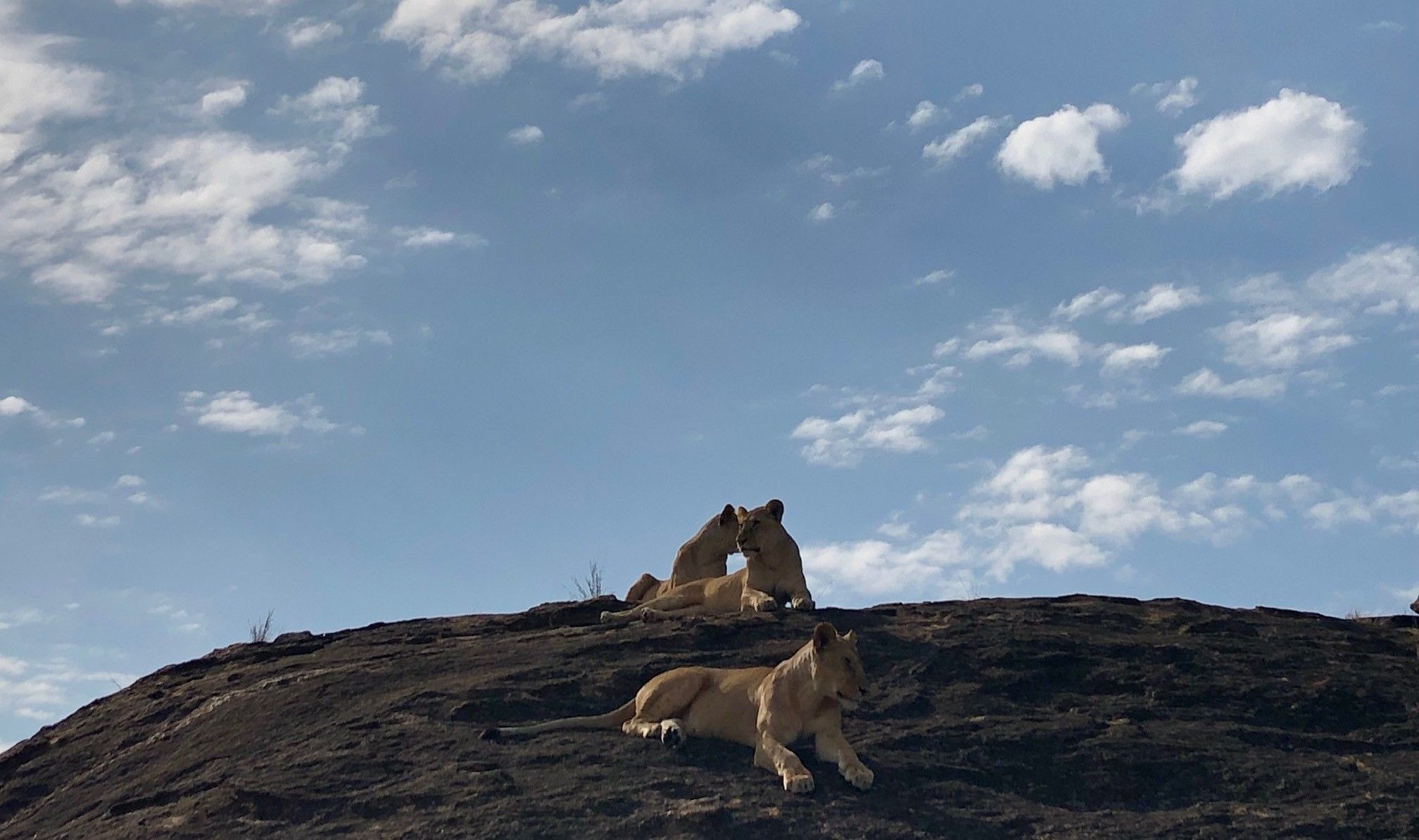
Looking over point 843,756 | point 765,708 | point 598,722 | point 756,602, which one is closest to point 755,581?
point 756,602

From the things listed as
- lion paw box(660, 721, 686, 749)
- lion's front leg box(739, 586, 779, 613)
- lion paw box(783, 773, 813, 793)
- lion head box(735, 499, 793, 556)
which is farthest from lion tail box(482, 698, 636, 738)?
lion head box(735, 499, 793, 556)

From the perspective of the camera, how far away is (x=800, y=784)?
905cm

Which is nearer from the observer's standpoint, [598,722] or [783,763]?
[783,763]

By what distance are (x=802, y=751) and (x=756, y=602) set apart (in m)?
3.80

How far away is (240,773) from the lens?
33.3 ft

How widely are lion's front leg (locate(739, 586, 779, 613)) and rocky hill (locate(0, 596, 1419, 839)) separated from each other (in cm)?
47

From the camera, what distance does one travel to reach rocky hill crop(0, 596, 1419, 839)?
29.5ft

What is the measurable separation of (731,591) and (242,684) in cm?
440

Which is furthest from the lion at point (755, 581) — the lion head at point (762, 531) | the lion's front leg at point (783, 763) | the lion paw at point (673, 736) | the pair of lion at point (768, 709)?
the lion's front leg at point (783, 763)

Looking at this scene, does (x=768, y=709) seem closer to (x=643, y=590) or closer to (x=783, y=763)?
(x=783, y=763)

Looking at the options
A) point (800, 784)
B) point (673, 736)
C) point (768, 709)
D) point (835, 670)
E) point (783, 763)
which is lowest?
point (800, 784)

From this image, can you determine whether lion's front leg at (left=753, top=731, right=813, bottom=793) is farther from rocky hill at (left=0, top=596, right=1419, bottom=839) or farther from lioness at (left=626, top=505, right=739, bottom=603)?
lioness at (left=626, top=505, right=739, bottom=603)

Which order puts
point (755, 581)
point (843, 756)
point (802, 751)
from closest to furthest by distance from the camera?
point (843, 756)
point (802, 751)
point (755, 581)

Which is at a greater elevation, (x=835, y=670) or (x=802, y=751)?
(x=835, y=670)
